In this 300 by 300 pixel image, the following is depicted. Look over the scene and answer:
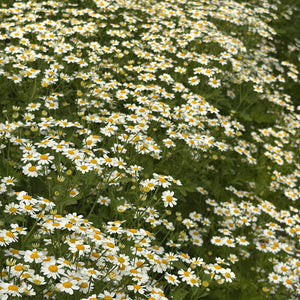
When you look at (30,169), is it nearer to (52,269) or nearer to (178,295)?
(52,269)

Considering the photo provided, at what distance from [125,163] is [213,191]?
159 cm

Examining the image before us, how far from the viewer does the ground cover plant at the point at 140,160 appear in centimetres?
269

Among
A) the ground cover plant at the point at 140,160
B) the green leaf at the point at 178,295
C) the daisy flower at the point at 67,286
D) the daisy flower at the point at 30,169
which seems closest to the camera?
the daisy flower at the point at 67,286

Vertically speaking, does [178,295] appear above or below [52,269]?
below

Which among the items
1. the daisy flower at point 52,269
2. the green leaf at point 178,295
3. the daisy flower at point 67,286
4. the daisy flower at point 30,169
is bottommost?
the green leaf at point 178,295

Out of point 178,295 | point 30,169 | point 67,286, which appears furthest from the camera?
point 30,169

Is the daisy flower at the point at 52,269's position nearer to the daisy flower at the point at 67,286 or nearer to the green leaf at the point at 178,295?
the daisy flower at the point at 67,286

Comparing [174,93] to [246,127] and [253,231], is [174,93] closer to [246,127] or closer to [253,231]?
[246,127]

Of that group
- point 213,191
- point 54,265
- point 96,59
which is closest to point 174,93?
point 96,59

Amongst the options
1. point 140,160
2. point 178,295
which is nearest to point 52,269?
point 178,295

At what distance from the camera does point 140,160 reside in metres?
4.09

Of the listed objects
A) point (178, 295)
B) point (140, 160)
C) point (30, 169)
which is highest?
point (30, 169)

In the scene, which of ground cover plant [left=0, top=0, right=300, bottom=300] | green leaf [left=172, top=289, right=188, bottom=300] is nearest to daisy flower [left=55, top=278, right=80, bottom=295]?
ground cover plant [left=0, top=0, right=300, bottom=300]

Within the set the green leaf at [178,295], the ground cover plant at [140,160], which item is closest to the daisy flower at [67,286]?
the ground cover plant at [140,160]
